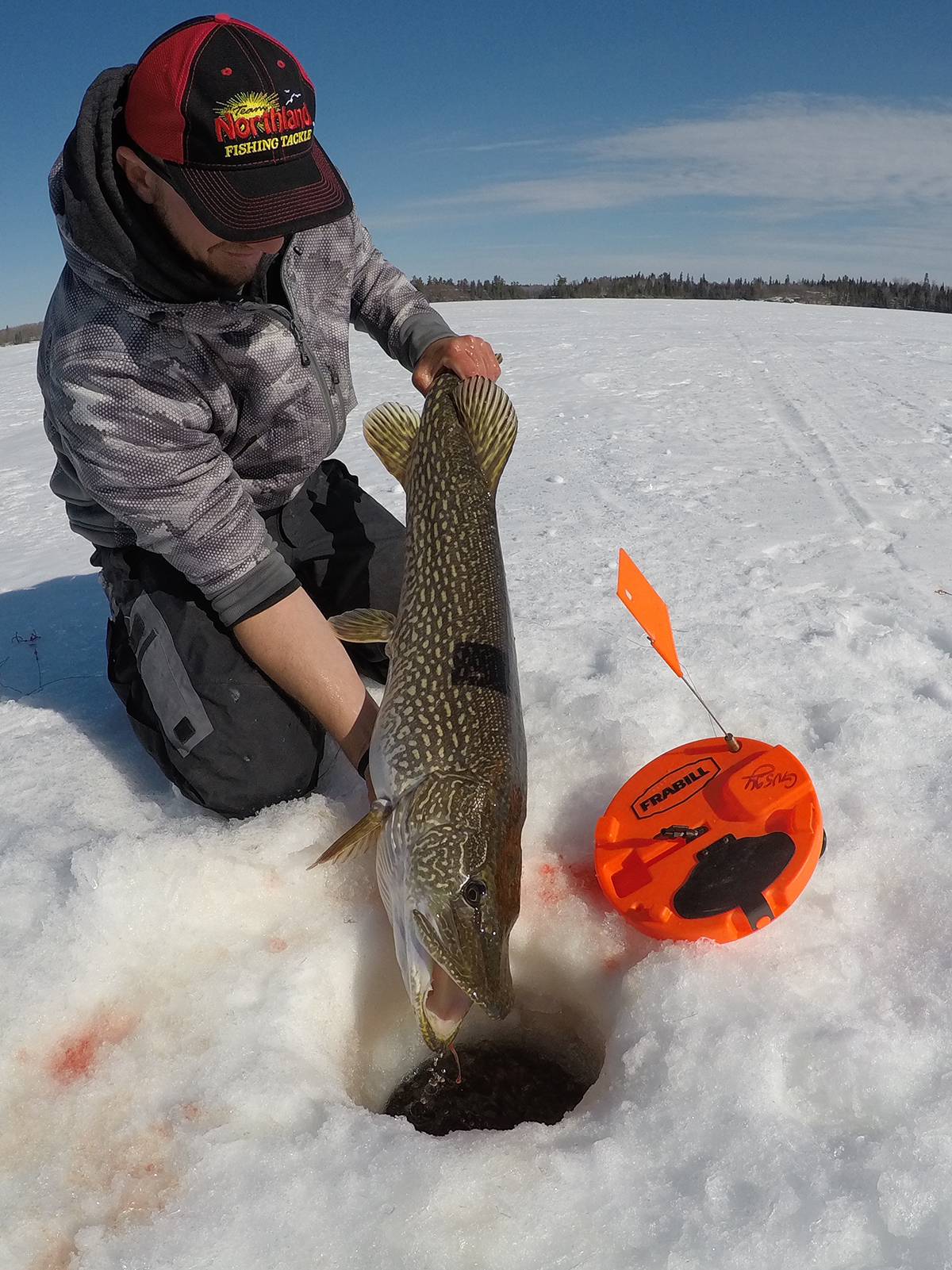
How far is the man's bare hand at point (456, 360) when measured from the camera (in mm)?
2770

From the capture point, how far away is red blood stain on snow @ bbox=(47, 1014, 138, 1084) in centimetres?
178

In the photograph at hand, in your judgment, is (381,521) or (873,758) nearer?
(873,758)

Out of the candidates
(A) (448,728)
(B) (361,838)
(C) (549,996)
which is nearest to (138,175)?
(A) (448,728)

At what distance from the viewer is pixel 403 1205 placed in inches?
58.7

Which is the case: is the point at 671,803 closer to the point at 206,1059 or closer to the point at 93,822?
the point at 206,1059

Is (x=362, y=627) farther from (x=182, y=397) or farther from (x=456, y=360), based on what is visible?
(x=456, y=360)

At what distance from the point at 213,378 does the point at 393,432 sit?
602mm

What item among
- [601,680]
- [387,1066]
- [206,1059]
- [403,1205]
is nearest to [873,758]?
[601,680]

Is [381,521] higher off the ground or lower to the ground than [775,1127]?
higher

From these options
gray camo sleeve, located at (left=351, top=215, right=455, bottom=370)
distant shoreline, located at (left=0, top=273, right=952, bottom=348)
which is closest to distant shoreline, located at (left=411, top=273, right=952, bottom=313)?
distant shoreline, located at (left=0, top=273, right=952, bottom=348)

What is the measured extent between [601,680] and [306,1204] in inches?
66.4

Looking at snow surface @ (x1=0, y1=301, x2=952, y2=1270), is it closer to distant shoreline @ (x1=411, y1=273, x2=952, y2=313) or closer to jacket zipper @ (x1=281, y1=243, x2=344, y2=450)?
jacket zipper @ (x1=281, y1=243, x2=344, y2=450)

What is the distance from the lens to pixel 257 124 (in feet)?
6.29

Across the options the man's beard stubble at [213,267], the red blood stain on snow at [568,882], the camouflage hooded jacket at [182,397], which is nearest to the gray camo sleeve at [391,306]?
the camouflage hooded jacket at [182,397]
